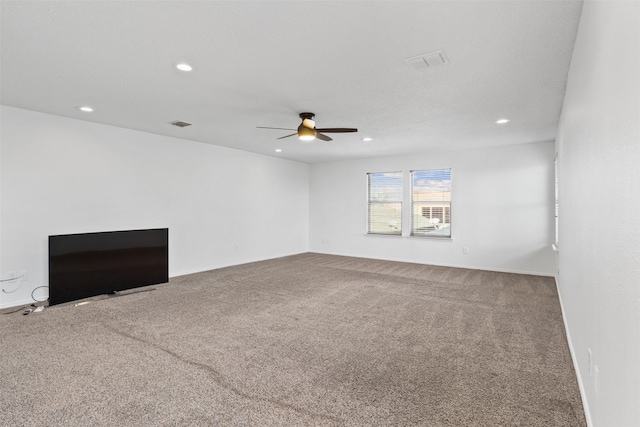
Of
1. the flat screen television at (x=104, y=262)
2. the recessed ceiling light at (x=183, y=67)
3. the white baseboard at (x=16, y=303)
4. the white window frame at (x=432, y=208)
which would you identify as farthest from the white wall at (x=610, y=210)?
the white baseboard at (x=16, y=303)

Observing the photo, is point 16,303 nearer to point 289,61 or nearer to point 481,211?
point 289,61

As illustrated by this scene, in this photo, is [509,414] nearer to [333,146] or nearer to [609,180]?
[609,180]

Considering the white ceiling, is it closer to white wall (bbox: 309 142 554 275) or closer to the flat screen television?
white wall (bbox: 309 142 554 275)

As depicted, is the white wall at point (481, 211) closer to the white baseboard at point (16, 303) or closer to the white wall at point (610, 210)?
the white wall at point (610, 210)

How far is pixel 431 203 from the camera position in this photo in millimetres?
6902

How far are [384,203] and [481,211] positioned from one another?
2.12m

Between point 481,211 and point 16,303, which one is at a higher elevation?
point 481,211

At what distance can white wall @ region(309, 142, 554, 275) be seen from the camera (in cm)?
567

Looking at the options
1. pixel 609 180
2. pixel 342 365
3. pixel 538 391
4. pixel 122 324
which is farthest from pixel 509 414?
pixel 122 324

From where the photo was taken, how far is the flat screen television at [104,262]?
12.9 ft

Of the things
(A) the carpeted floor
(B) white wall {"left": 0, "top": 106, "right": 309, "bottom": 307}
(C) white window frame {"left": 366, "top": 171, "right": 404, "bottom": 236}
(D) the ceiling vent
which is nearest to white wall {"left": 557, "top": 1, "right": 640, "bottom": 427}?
(A) the carpeted floor

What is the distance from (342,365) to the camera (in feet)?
8.07

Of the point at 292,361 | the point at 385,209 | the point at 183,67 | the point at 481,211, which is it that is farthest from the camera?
the point at 385,209

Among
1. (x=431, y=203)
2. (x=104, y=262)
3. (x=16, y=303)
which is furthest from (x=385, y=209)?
(x=16, y=303)
